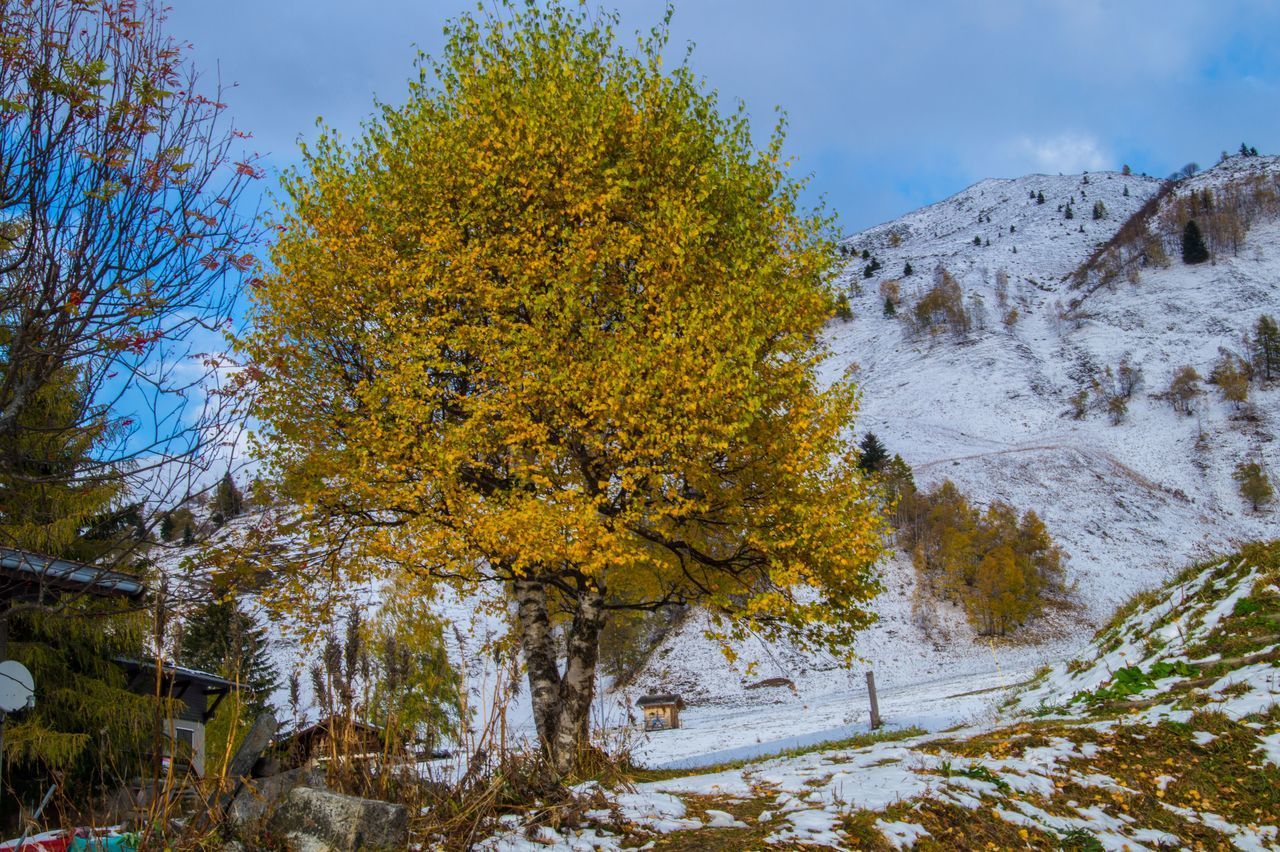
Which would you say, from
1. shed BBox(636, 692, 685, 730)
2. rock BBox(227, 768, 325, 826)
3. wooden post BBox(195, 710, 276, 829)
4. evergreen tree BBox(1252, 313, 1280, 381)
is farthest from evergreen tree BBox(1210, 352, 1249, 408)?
wooden post BBox(195, 710, 276, 829)

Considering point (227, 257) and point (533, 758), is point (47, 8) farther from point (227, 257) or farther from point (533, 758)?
point (533, 758)

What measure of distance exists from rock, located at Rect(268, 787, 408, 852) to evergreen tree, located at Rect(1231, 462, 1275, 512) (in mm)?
78094

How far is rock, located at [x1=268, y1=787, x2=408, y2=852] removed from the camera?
520 cm

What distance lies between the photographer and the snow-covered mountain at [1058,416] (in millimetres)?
50875

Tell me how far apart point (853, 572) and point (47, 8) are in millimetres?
9457

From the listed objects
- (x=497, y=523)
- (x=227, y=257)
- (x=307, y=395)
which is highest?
(x=307, y=395)

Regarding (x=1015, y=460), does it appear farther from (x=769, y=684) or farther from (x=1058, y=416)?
(x=769, y=684)

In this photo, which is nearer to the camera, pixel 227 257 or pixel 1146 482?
pixel 227 257

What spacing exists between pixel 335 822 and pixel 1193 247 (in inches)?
5563

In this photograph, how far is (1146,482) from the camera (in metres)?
73.0

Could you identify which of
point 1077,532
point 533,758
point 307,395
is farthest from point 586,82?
point 1077,532

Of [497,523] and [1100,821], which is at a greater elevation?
[497,523]

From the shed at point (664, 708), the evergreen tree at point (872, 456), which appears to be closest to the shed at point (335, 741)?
the shed at point (664, 708)

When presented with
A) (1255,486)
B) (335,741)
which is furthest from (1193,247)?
(335,741)
